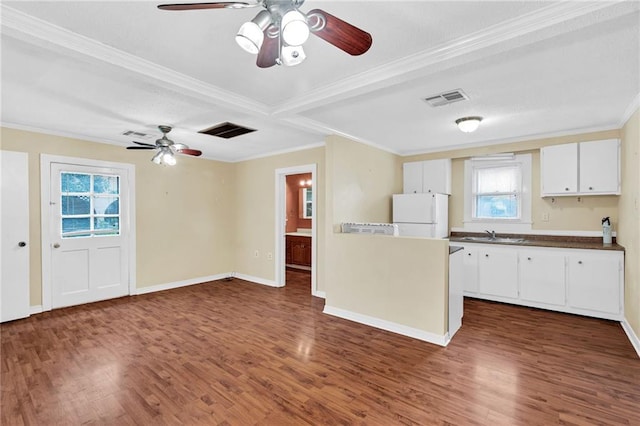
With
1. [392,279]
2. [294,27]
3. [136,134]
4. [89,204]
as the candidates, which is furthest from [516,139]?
[89,204]

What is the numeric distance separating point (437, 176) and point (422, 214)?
79 cm

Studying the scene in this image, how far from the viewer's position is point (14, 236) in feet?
12.7

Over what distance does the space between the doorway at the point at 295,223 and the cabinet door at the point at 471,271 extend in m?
2.59

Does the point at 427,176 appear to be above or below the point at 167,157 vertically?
below

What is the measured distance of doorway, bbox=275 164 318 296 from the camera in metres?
5.52

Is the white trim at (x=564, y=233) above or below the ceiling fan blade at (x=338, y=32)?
below

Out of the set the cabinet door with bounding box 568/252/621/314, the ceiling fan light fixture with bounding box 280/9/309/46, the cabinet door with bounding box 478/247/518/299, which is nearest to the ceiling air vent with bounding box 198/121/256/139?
the ceiling fan light fixture with bounding box 280/9/309/46

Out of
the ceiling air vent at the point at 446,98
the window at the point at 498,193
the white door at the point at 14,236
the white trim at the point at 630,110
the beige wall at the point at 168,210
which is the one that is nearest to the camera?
the ceiling air vent at the point at 446,98

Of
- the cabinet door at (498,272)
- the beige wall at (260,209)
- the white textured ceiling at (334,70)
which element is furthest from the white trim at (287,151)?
the cabinet door at (498,272)

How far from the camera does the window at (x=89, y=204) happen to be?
435 cm

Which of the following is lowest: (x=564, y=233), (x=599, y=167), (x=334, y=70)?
(x=564, y=233)

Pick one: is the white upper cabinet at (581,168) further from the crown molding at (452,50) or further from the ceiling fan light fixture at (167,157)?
the ceiling fan light fixture at (167,157)

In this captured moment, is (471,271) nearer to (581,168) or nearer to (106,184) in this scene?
(581,168)

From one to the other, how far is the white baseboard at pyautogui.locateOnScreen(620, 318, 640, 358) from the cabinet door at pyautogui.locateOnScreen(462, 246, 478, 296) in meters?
1.58
